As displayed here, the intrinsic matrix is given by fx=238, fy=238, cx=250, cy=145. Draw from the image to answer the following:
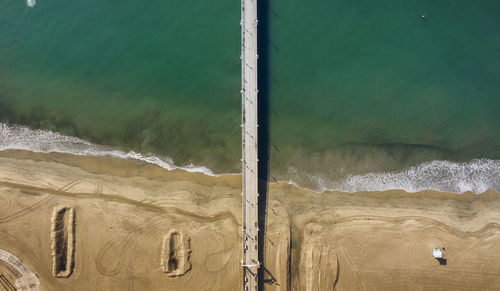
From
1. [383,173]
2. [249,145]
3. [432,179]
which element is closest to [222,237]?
[249,145]

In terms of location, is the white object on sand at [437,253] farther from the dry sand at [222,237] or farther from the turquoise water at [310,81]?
the turquoise water at [310,81]

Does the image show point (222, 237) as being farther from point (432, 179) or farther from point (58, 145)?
point (432, 179)

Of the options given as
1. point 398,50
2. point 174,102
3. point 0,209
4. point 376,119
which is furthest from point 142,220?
point 398,50

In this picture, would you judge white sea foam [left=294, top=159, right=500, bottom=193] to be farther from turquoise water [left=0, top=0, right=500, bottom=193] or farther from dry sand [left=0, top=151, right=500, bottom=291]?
dry sand [left=0, top=151, right=500, bottom=291]

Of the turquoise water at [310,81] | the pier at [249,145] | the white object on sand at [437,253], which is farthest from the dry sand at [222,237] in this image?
the turquoise water at [310,81]

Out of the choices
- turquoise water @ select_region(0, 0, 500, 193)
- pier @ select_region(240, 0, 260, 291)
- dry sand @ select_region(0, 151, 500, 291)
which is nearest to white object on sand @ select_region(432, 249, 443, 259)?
dry sand @ select_region(0, 151, 500, 291)
